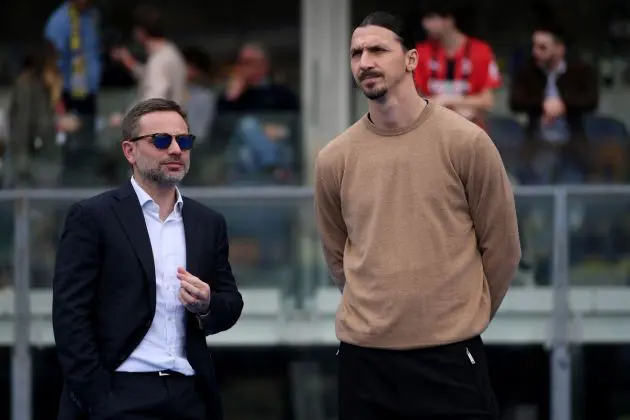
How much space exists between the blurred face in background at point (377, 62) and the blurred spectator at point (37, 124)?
5043mm

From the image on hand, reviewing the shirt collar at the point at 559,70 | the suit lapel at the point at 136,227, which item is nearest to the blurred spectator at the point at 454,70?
the shirt collar at the point at 559,70

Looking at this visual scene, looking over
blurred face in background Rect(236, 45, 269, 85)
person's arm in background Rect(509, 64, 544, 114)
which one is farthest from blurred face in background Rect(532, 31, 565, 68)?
blurred face in background Rect(236, 45, 269, 85)

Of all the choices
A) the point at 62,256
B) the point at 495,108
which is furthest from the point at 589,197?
the point at 62,256

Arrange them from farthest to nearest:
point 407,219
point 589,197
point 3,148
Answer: point 3,148, point 589,197, point 407,219

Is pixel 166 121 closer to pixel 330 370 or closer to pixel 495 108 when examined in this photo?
pixel 330 370

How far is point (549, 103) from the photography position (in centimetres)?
938

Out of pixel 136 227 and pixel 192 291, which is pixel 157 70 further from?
pixel 192 291

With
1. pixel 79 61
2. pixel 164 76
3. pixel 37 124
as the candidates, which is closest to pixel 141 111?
pixel 164 76

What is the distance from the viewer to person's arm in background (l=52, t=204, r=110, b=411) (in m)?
4.87


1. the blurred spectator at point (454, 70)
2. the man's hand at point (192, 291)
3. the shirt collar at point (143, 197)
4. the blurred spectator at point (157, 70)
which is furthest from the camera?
the blurred spectator at point (157, 70)

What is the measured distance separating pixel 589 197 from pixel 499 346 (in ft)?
3.35

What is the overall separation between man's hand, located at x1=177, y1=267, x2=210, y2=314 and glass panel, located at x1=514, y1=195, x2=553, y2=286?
3686 mm

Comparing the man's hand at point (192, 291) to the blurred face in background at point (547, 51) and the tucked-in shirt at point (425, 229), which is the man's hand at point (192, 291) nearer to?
the tucked-in shirt at point (425, 229)

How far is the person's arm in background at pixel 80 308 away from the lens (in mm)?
4871
